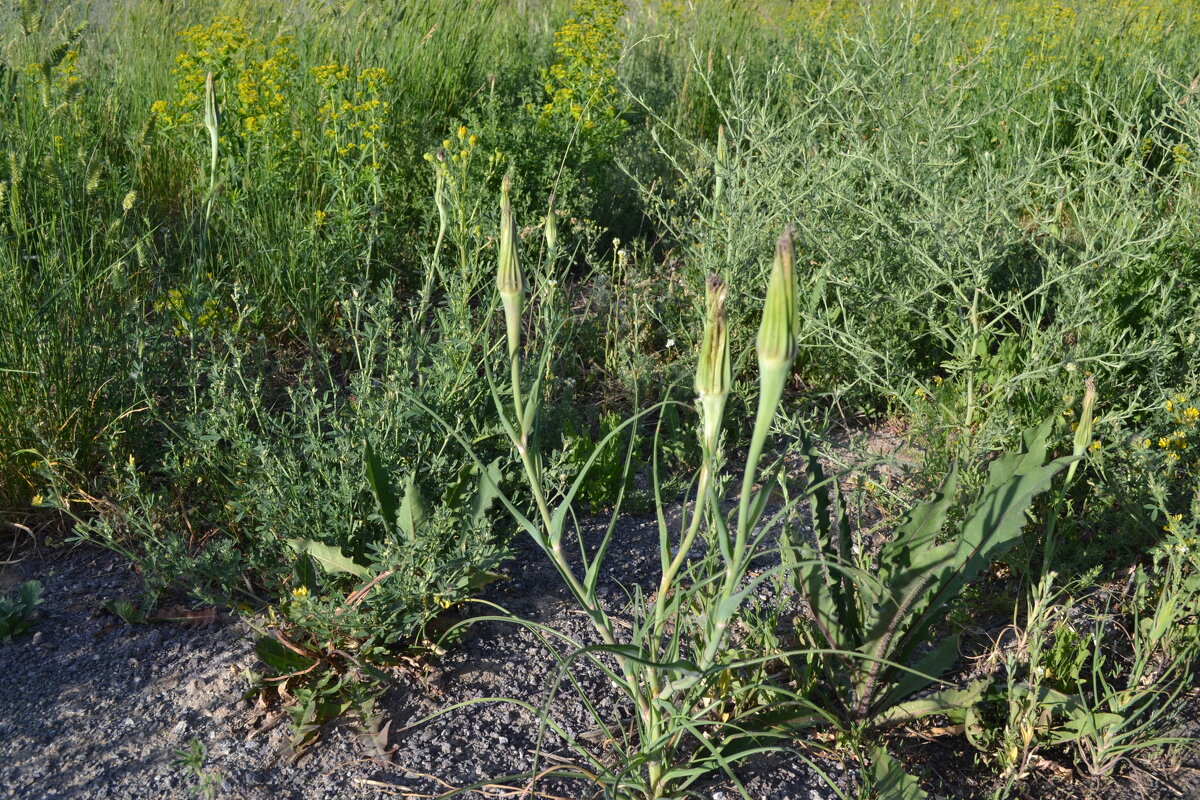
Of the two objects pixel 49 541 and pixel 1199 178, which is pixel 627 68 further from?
pixel 49 541

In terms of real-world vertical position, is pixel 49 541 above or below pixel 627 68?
below

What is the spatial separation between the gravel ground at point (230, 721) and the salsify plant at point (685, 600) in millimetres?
112

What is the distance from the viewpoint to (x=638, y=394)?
2938 millimetres

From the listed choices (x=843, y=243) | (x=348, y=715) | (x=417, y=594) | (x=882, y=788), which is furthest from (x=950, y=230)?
(x=348, y=715)

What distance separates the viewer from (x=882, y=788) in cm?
166

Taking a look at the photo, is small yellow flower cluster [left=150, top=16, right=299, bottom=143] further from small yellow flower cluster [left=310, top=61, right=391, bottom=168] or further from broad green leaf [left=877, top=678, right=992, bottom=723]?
broad green leaf [left=877, top=678, right=992, bottom=723]

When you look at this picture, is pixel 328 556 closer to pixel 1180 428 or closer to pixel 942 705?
pixel 942 705

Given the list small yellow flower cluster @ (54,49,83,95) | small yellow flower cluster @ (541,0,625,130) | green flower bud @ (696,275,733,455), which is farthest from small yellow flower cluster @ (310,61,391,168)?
green flower bud @ (696,275,733,455)

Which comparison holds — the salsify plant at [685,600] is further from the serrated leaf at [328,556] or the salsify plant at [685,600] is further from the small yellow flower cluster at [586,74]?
the small yellow flower cluster at [586,74]

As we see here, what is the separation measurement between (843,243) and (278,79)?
2310mm

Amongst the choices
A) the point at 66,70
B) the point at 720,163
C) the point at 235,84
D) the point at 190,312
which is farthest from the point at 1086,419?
the point at 66,70

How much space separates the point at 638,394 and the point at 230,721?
1526mm

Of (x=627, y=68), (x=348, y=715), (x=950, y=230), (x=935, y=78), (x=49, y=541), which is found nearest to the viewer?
(x=348, y=715)

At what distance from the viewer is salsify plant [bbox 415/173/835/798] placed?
1173 mm
